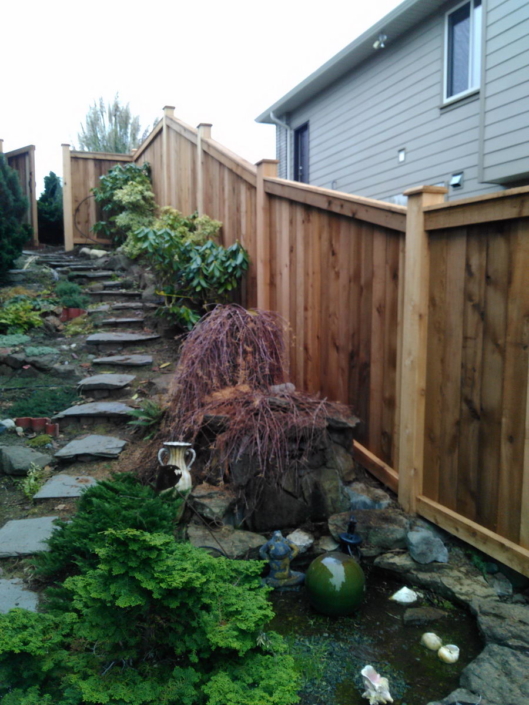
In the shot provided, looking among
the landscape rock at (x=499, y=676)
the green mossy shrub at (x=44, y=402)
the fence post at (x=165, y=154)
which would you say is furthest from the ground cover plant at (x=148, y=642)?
the fence post at (x=165, y=154)

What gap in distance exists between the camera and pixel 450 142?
7.49 metres

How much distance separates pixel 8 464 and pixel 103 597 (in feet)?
8.14

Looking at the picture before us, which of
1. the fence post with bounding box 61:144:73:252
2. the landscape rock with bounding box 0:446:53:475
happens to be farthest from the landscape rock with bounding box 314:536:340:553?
the fence post with bounding box 61:144:73:252

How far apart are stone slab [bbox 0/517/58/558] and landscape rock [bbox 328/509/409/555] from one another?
1.51m

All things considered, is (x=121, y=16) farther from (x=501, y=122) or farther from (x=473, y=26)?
(x=501, y=122)

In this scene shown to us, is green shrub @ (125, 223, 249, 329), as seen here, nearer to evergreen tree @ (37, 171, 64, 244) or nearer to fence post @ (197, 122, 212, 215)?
fence post @ (197, 122, 212, 215)

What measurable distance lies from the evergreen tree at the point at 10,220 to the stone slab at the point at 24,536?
5355 millimetres

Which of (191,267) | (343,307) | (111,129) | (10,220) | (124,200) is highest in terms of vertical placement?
(111,129)

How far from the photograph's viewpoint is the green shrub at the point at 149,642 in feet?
5.55

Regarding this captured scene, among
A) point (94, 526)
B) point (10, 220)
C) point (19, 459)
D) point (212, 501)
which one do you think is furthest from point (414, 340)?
point (10, 220)

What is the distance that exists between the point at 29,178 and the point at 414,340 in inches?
424

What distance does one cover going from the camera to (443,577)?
269 centimetres

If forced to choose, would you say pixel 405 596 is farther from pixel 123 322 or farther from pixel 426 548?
pixel 123 322

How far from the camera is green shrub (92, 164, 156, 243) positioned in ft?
30.2
